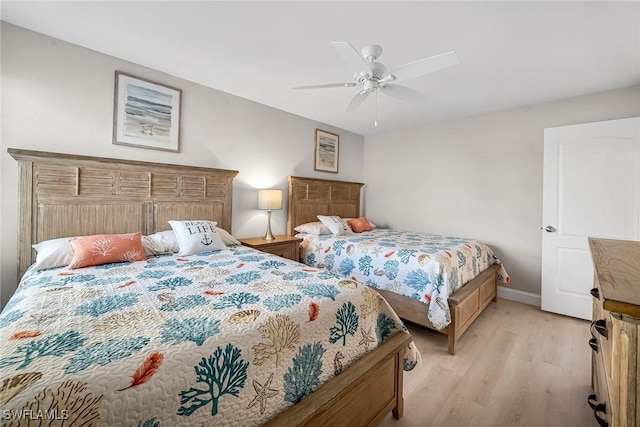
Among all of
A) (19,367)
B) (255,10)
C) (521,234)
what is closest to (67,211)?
(19,367)

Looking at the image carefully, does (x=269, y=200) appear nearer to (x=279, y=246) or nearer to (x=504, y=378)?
(x=279, y=246)

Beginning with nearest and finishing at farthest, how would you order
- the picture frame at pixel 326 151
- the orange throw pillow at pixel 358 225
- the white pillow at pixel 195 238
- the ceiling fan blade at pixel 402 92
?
the ceiling fan blade at pixel 402 92 < the white pillow at pixel 195 238 < the orange throw pillow at pixel 358 225 < the picture frame at pixel 326 151

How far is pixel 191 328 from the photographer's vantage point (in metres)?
1.01

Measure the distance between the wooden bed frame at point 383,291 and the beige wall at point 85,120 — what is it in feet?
2.05

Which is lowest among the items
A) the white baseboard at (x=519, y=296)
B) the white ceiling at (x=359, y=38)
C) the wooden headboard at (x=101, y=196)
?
the white baseboard at (x=519, y=296)

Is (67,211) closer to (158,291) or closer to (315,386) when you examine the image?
(158,291)

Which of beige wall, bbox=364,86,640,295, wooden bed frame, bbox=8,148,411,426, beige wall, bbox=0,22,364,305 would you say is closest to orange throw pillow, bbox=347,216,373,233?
beige wall, bbox=364,86,640,295

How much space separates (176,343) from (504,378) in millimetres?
2268

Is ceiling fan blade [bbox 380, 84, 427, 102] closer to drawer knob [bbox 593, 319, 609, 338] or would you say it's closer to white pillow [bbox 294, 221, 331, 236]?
drawer knob [bbox 593, 319, 609, 338]

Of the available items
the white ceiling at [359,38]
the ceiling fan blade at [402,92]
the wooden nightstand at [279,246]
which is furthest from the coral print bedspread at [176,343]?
the white ceiling at [359,38]

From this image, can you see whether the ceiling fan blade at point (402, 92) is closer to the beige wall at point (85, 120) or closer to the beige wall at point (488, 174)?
the beige wall at point (85, 120)

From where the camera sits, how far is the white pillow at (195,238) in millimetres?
2318

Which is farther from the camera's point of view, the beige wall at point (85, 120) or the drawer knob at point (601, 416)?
the beige wall at point (85, 120)

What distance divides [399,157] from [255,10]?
11.1ft
